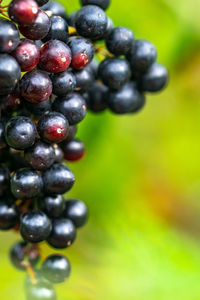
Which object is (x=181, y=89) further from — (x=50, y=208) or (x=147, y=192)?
(x=50, y=208)

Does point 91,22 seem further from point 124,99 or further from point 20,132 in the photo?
point 20,132

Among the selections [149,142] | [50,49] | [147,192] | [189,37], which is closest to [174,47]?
[189,37]

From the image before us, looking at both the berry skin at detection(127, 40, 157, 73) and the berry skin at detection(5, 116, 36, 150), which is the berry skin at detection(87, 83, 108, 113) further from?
the berry skin at detection(5, 116, 36, 150)

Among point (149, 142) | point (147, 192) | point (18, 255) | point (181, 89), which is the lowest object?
point (18, 255)

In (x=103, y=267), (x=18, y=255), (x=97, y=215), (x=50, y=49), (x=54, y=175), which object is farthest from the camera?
(x=97, y=215)

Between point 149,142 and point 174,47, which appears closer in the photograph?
point 174,47

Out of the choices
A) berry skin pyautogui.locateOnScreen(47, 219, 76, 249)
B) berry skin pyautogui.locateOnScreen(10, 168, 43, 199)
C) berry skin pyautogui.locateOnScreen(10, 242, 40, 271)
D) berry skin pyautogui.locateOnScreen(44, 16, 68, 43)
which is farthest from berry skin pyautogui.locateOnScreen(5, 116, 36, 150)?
berry skin pyautogui.locateOnScreen(10, 242, 40, 271)
